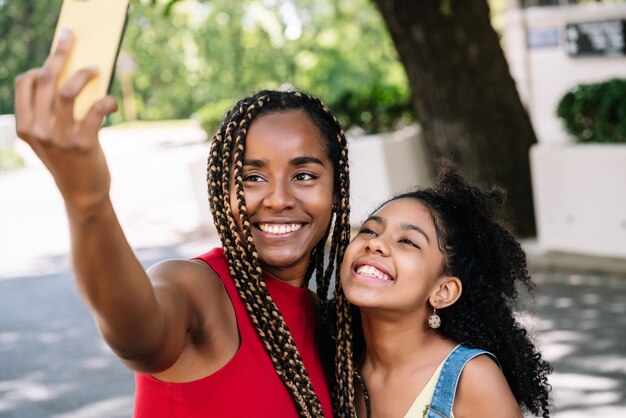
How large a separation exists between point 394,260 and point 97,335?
16.6ft

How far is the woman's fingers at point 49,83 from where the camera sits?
119 cm

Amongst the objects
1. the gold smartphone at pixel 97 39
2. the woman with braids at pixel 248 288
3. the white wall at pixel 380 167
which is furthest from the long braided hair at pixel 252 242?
the white wall at pixel 380 167

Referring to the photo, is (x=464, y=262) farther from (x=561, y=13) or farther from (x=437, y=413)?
(x=561, y=13)

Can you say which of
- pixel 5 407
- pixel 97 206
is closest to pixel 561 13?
pixel 5 407

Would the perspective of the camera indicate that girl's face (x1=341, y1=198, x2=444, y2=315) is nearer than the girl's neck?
Yes

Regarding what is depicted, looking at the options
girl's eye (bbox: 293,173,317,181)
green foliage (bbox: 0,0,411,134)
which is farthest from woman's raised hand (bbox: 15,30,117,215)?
green foliage (bbox: 0,0,411,134)

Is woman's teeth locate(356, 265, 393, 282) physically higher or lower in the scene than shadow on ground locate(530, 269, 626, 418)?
higher

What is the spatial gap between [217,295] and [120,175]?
14.9 m

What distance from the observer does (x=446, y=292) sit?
2.85m

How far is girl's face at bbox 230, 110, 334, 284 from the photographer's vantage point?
2346 mm

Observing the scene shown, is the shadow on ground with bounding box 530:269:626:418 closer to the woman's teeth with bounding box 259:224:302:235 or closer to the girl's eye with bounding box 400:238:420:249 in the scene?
the girl's eye with bounding box 400:238:420:249

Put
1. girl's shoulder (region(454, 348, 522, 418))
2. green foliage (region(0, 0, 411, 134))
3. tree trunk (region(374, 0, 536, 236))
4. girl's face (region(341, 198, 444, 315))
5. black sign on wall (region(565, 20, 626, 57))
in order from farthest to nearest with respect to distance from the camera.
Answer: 1. green foliage (region(0, 0, 411, 134))
2. black sign on wall (region(565, 20, 626, 57))
3. tree trunk (region(374, 0, 536, 236))
4. girl's face (region(341, 198, 444, 315))
5. girl's shoulder (region(454, 348, 522, 418))

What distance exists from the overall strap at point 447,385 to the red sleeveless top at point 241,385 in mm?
319

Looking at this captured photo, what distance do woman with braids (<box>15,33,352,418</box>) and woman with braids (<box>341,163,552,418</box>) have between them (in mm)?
140
